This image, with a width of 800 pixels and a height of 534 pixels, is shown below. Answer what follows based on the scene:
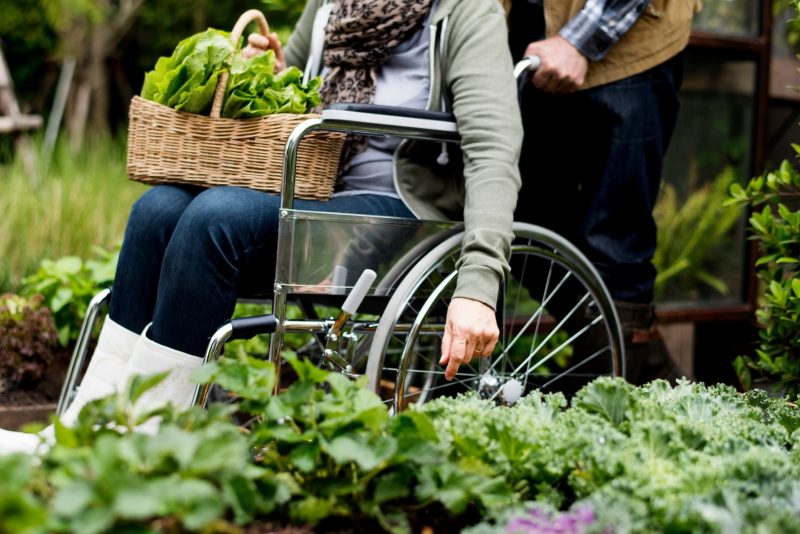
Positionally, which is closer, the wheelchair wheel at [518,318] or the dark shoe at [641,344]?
the wheelchair wheel at [518,318]

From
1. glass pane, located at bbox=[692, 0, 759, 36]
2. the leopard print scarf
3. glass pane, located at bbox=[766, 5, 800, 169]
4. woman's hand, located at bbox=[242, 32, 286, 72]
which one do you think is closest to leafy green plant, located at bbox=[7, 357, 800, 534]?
the leopard print scarf

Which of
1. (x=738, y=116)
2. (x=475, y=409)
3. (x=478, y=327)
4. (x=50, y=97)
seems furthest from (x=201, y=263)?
(x=50, y=97)

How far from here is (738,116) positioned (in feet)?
13.7

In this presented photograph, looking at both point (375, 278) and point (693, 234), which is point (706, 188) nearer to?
point (693, 234)

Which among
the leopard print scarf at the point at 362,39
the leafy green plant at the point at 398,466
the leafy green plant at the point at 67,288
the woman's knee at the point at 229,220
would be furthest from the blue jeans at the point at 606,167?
the leafy green plant at the point at 67,288

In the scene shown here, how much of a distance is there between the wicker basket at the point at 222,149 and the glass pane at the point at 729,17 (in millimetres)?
2455

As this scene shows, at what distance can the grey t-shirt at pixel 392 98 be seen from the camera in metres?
2.28

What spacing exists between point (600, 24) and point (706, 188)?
1944mm

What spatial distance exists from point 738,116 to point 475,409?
3217 mm

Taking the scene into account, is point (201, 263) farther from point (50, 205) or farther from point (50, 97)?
point (50, 97)

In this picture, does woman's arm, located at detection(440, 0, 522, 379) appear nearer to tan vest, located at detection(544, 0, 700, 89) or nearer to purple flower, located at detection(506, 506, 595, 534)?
tan vest, located at detection(544, 0, 700, 89)

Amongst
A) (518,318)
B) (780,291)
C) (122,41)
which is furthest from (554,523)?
(122,41)

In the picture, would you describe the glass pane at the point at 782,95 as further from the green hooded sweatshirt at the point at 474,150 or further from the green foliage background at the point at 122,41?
the green foliage background at the point at 122,41

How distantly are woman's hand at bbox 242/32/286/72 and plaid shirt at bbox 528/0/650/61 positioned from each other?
725 millimetres
